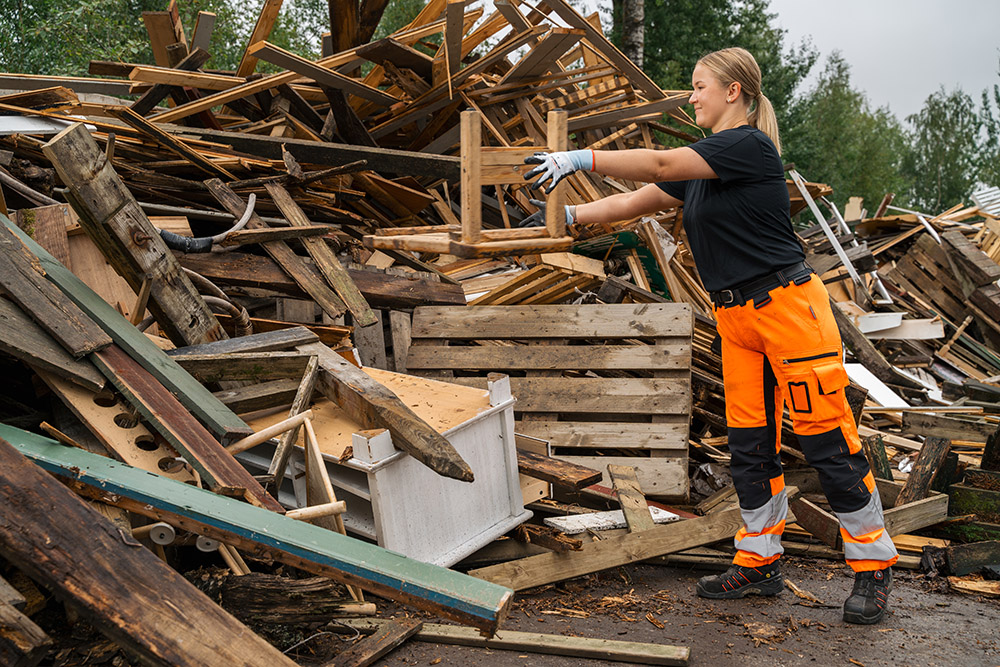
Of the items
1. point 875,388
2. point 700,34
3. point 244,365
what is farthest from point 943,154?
point 244,365

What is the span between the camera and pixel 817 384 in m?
3.19

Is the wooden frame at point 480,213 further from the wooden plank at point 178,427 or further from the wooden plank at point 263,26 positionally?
the wooden plank at point 263,26

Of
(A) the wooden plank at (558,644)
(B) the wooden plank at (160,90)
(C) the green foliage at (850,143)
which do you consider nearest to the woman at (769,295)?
(A) the wooden plank at (558,644)

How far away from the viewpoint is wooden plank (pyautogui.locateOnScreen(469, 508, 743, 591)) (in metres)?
3.42

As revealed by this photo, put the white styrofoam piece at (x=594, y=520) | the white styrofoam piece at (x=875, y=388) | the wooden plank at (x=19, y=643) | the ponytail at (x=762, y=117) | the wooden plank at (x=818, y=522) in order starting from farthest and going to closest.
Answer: the white styrofoam piece at (x=875, y=388) < the wooden plank at (x=818, y=522) < the white styrofoam piece at (x=594, y=520) < the ponytail at (x=762, y=117) < the wooden plank at (x=19, y=643)

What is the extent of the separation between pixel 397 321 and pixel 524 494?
1758 millimetres

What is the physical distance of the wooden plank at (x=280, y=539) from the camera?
2.09 metres

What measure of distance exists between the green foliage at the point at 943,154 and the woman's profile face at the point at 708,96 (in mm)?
35149

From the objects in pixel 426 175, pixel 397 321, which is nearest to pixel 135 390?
pixel 397 321

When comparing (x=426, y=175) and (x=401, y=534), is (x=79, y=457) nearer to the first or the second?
(x=401, y=534)

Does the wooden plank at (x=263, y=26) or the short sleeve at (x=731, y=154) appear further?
the wooden plank at (x=263, y=26)

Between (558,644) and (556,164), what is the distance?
172 centimetres

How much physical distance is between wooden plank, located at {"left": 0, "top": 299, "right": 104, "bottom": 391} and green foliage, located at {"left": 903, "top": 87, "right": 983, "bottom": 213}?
3682cm

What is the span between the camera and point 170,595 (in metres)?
2.03
